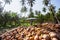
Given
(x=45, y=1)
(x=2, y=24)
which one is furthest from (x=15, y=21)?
(x=45, y=1)

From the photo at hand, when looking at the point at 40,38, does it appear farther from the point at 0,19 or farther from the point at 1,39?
the point at 0,19

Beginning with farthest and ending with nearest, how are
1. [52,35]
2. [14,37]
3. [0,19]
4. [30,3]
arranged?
[30,3]
[0,19]
[14,37]
[52,35]

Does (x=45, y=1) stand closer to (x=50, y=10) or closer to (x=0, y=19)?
(x=50, y=10)

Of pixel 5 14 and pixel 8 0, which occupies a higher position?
pixel 8 0

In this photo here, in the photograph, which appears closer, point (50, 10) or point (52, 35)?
point (52, 35)

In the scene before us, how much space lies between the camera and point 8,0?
37969mm

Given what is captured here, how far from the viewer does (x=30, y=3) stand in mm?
39344

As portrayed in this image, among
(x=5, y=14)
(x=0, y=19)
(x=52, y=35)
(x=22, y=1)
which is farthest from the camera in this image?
(x=22, y=1)

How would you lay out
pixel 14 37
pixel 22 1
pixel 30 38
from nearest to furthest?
pixel 30 38 < pixel 14 37 < pixel 22 1

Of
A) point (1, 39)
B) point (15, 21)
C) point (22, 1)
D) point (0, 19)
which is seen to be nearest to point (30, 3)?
point (22, 1)

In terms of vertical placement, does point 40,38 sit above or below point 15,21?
above

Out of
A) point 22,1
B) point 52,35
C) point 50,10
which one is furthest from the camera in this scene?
point 22,1

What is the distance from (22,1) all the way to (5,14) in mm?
13534

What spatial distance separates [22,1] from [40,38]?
40265 millimetres
